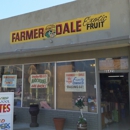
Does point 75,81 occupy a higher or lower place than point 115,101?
higher

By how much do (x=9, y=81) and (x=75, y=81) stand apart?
4424 mm

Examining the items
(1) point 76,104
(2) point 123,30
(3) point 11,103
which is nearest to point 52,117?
(1) point 76,104

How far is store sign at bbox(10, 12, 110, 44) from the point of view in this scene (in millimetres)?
9159

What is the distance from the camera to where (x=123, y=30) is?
845 centimetres

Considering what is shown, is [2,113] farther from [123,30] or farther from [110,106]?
[123,30]

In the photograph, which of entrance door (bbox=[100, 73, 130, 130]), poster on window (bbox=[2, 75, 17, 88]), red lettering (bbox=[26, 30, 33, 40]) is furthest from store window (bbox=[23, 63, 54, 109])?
entrance door (bbox=[100, 73, 130, 130])

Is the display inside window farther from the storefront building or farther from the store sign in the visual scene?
the store sign

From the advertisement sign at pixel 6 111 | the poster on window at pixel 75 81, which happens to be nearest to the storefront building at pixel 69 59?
the poster on window at pixel 75 81

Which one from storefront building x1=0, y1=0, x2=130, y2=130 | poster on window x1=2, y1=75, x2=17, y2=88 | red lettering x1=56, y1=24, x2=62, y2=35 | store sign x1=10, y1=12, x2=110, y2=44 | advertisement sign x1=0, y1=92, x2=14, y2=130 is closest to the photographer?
advertisement sign x1=0, y1=92, x2=14, y2=130

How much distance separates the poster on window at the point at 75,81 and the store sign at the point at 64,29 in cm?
200

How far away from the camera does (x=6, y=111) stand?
6500 mm

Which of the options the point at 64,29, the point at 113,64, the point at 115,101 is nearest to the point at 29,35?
the point at 64,29

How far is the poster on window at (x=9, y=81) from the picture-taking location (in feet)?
38.2

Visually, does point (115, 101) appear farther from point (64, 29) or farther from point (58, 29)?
point (58, 29)
